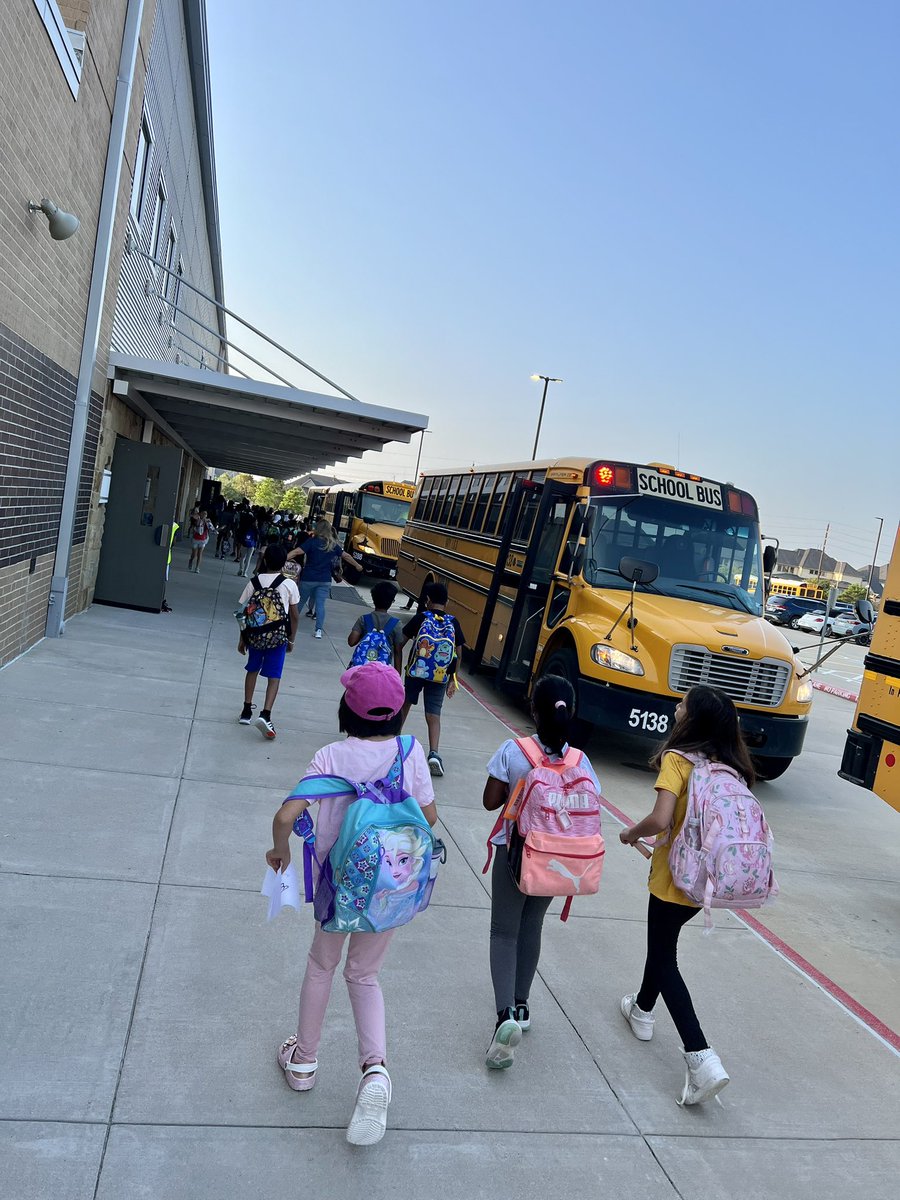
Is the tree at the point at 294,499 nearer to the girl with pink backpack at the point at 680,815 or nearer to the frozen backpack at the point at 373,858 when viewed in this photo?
the girl with pink backpack at the point at 680,815

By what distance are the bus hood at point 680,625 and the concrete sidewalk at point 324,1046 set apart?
267cm

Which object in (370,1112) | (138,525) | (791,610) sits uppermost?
(138,525)

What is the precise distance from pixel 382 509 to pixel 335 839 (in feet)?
80.7

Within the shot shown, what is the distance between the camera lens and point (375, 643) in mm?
6586

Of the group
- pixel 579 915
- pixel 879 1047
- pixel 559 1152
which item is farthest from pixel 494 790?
pixel 879 1047

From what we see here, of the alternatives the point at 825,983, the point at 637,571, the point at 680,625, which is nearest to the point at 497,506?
the point at 637,571

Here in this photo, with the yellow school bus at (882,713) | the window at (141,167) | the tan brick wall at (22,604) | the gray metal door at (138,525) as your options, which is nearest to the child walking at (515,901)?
the yellow school bus at (882,713)

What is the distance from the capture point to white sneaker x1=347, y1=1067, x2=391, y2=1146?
2.94m

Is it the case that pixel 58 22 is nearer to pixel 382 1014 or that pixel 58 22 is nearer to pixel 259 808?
pixel 259 808

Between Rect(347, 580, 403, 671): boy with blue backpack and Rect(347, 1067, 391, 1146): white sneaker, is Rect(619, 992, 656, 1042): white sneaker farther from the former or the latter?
Rect(347, 580, 403, 671): boy with blue backpack

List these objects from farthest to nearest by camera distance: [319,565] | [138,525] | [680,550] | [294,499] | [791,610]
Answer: [294,499], [791,610], [319,565], [138,525], [680,550]

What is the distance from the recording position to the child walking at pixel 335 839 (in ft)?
9.92

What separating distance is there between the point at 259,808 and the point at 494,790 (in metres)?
2.68

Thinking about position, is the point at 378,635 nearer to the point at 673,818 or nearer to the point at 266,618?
the point at 266,618
